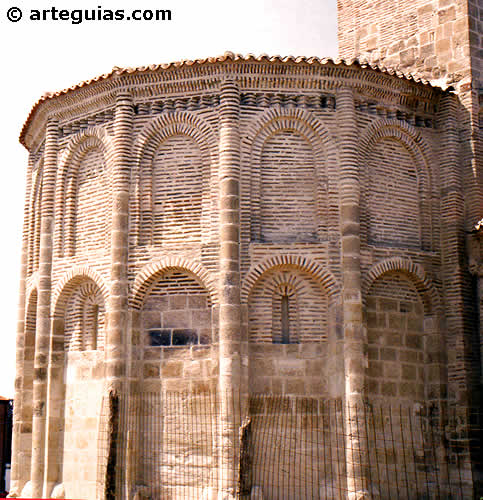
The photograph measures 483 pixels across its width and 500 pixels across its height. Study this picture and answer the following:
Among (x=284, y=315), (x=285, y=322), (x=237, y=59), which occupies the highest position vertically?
(x=237, y=59)

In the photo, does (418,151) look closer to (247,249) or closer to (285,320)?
(247,249)

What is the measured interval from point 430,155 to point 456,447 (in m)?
5.52

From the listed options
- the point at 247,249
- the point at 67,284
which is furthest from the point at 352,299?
the point at 67,284

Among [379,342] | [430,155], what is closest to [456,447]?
[379,342]

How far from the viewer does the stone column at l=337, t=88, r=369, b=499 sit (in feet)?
45.2

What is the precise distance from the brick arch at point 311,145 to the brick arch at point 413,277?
1.12 m

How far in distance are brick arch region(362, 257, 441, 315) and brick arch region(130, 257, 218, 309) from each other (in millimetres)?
2967

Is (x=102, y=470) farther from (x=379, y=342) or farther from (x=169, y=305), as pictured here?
(x=379, y=342)

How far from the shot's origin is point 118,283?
14.8 m

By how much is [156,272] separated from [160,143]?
8.05ft

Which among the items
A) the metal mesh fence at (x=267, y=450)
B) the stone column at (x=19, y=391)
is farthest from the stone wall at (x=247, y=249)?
the stone column at (x=19, y=391)

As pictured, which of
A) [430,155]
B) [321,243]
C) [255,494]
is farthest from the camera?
[430,155]

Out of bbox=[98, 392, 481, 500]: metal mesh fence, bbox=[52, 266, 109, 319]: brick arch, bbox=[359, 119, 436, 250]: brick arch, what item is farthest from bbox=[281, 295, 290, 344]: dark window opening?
bbox=[52, 266, 109, 319]: brick arch

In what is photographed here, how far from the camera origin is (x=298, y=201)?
1510 cm
